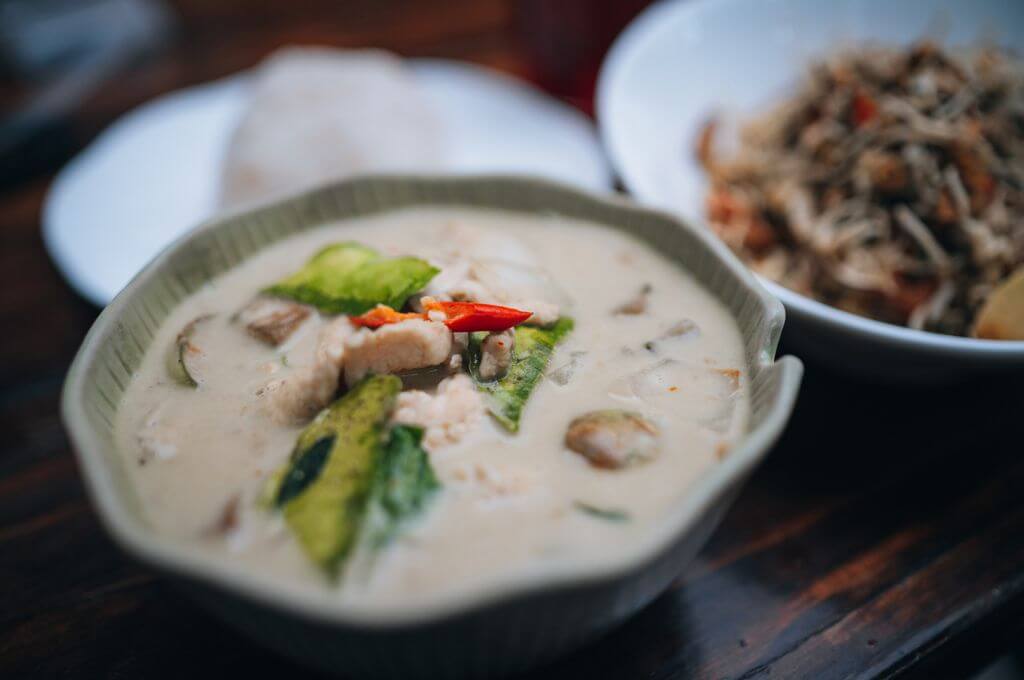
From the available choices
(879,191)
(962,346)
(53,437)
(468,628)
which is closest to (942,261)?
(879,191)

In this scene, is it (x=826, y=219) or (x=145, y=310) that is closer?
(x=145, y=310)

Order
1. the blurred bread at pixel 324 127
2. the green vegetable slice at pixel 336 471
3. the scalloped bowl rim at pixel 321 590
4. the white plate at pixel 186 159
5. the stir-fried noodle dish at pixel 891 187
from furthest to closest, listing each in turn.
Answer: the blurred bread at pixel 324 127
the white plate at pixel 186 159
the stir-fried noodle dish at pixel 891 187
the green vegetable slice at pixel 336 471
the scalloped bowl rim at pixel 321 590

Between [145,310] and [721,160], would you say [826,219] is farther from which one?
[145,310]

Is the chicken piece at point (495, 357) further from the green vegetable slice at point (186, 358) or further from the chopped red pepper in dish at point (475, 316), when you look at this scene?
the green vegetable slice at point (186, 358)

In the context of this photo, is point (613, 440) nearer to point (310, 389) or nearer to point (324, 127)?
point (310, 389)

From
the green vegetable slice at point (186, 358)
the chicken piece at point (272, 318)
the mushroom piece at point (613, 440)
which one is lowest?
the green vegetable slice at point (186, 358)

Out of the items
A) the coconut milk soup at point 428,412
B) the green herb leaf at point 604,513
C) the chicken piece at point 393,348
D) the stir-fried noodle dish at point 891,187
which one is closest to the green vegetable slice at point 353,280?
the coconut milk soup at point 428,412
